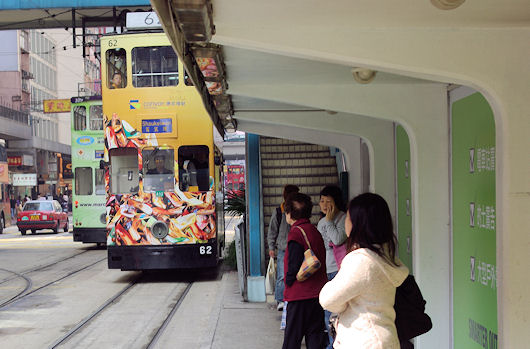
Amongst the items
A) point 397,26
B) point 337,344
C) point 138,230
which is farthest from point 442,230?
point 138,230

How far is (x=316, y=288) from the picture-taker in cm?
526

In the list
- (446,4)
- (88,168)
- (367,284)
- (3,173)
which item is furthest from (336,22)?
(3,173)

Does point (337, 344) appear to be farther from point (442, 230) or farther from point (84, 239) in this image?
point (84, 239)

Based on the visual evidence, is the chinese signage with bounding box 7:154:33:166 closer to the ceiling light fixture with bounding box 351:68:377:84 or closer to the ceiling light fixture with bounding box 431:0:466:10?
the ceiling light fixture with bounding box 351:68:377:84

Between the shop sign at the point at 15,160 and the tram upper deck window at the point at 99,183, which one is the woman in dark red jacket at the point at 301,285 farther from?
the shop sign at the point at 15,160

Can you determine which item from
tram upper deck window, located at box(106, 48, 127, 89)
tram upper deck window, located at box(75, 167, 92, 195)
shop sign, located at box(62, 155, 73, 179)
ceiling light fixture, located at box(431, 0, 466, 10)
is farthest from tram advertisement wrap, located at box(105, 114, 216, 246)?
shop sign, located at box(62, 155, 73, 179)

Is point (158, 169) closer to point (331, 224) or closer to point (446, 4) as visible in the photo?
point (331, 224)

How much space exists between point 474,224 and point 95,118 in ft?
52.5

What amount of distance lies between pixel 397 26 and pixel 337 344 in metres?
2.02

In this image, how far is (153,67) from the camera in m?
12.6

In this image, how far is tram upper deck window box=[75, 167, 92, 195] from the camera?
63.8 ft

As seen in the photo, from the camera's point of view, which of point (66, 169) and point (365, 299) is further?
point (66, 169)

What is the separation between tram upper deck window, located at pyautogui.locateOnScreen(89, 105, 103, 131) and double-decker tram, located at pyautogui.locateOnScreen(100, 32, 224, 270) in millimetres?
6976

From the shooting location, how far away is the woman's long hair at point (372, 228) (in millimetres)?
3127
